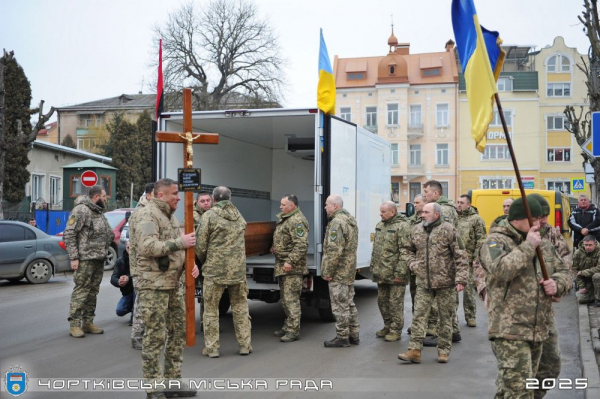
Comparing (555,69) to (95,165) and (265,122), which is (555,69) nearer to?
(95,165)

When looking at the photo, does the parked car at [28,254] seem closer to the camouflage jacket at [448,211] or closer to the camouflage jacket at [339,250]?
the camouflage jacket at [339,250]

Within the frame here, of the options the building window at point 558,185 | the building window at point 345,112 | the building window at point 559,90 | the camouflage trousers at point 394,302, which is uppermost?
the building window at point 559,90

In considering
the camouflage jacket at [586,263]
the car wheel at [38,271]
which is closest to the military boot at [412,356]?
the camouflage jacket at [586,263]

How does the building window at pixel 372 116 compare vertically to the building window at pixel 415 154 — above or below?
above

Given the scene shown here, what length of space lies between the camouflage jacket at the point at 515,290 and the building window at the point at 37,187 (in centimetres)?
3111

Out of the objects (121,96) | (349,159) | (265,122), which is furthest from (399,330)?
(121,96)

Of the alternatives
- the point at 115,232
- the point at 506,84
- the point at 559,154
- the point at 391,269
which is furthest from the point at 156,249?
the point at 559,154

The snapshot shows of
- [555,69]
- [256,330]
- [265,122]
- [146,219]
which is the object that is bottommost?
[256,330]

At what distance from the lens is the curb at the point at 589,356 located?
5.97m

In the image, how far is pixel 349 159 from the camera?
386 inches

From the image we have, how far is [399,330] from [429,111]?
1731 inches

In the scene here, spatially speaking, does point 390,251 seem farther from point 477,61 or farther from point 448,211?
point 477,61

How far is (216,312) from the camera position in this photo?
7809 millimetres

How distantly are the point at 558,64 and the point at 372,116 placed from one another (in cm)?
1541
